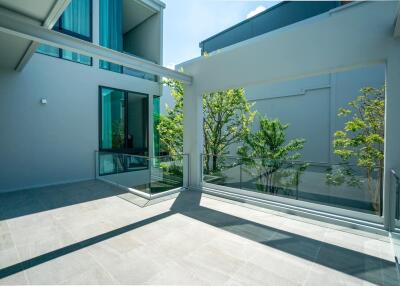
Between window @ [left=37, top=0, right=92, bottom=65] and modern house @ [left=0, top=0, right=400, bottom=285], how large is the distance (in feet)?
0.12

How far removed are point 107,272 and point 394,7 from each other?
5.03m

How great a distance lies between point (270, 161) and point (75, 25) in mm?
7199

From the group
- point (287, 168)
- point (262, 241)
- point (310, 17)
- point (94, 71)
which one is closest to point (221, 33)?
point (310, 17)

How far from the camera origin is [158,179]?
5223 mm

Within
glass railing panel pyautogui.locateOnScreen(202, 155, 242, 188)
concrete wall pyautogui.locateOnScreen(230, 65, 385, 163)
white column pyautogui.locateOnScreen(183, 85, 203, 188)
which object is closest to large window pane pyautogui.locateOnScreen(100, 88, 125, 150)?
white column pyautogui.locateOnScreen(183, 85, 203, 188)

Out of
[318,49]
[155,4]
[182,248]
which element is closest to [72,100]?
[155,4]

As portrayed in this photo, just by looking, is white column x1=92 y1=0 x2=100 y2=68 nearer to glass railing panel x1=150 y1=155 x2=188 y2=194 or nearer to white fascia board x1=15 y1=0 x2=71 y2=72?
white fascia board x1=15 y1=0 x2=71 y2=72

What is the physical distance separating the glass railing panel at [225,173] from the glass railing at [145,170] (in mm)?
712

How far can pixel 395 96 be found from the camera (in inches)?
121

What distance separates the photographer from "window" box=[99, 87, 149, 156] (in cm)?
750

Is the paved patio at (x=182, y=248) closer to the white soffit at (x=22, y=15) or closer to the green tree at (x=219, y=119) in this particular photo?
the white soffit at (x=22, y=15)

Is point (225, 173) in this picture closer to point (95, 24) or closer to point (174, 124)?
point (174, 124)

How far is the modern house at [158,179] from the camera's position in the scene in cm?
244

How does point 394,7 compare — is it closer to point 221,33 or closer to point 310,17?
point 310,17
